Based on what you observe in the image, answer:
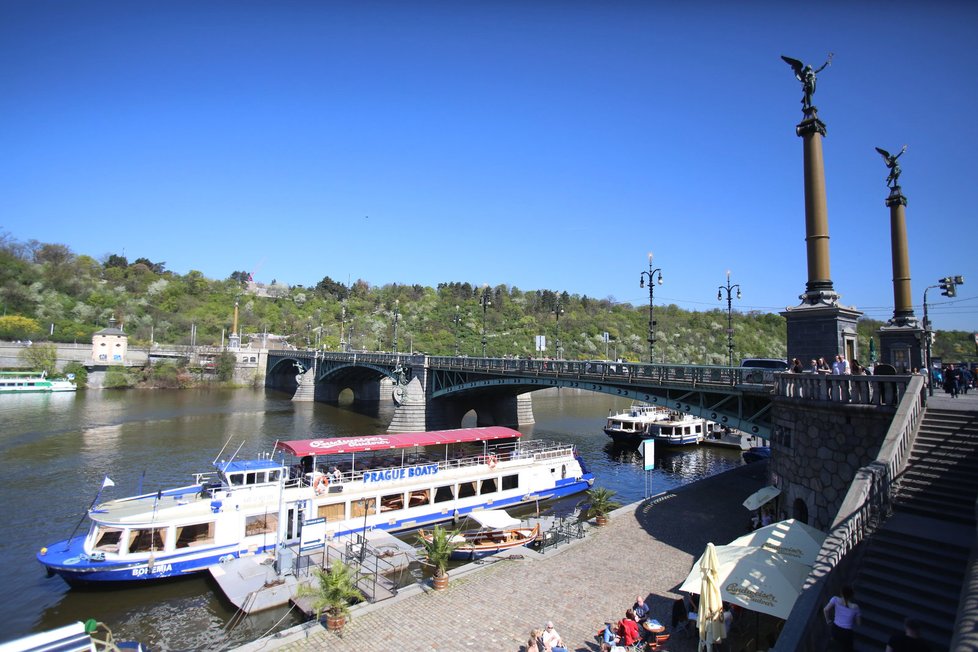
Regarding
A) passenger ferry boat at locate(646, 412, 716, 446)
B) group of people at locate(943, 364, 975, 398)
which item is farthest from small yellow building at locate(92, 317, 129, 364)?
Result: group of people at locate(943, 364, 975, 398)

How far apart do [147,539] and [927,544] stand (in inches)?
958

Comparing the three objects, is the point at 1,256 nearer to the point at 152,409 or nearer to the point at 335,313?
the point at 335,313

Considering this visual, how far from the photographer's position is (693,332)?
158625 mm

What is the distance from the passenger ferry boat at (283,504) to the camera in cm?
1978

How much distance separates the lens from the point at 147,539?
20391mm

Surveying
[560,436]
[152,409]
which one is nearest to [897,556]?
[560,436]

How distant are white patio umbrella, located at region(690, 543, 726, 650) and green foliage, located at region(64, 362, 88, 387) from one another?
11037 cm

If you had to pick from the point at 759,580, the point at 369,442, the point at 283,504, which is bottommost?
the point at 283,504

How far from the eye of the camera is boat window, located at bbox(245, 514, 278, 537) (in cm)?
2233

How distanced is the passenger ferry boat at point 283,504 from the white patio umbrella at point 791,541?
1544 cm

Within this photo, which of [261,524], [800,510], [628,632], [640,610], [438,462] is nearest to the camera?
[628,632]

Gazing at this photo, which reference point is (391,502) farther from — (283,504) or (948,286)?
(948,286)

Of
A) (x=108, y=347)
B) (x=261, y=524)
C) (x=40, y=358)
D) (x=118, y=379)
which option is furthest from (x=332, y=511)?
(x=108, y=347)

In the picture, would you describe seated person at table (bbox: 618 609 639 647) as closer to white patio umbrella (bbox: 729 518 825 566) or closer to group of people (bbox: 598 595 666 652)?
group of people (bbox: 598 595 666 652)
